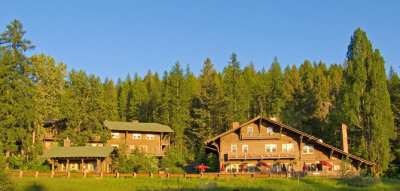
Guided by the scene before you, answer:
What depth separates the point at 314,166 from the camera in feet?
146

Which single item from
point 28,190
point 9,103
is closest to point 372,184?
point 28,190

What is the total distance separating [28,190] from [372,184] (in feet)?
87.6

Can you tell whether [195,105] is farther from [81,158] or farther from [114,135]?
[81,158]

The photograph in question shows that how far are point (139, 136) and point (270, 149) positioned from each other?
19979 mm

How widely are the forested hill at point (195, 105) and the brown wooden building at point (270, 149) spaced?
485cm

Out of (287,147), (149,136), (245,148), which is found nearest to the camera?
(287,147)

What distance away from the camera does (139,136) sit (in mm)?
56844

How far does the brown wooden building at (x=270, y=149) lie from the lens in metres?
44.2

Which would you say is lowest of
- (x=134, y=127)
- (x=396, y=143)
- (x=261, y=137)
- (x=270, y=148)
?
(x=270, y=148)

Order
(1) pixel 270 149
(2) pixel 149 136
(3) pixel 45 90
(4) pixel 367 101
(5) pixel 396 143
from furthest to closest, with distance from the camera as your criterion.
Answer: (2) pixel 149 136
(3) pixel 45 90
(5) pixel 396 143
(4) pixel 367 101
(1) pixel 270 149

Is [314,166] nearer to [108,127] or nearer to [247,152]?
[247,152]

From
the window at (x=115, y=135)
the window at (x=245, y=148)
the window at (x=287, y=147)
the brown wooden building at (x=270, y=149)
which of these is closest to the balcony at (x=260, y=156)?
the brown wooden building at (x=270, y=149)

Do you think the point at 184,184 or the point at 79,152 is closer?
the point at 184,184

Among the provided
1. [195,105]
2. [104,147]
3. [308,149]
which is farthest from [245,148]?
[195,105]
